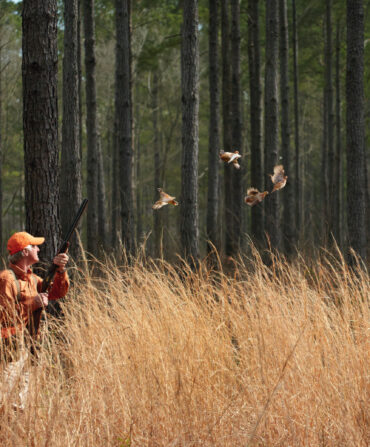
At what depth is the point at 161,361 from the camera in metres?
3.71

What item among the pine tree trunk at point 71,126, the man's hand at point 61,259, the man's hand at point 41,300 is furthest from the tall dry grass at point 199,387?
the pine tree trunk at point 71,126

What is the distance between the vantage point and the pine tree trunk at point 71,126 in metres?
7.51

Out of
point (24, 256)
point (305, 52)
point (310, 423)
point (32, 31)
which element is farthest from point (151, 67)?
point (310, 423)

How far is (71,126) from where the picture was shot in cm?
746

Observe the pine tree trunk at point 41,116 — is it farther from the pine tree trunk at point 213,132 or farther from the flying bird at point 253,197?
the pine tree trunk at point 213,132

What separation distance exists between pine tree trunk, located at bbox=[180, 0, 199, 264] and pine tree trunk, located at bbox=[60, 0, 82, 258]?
164 centimetres

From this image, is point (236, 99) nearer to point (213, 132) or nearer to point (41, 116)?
point (213, 132)

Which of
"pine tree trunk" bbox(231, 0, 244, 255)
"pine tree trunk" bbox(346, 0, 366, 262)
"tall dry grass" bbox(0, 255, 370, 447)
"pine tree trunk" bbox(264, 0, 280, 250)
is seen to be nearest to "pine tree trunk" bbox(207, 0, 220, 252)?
"pine tree trunk" bbox(231, 0, 244, 255)

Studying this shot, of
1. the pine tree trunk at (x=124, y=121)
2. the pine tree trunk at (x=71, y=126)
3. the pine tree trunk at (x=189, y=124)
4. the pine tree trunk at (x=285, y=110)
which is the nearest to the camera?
the pine tree trunk at (x=71, y=126)

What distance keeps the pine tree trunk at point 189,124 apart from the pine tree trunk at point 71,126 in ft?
5.37

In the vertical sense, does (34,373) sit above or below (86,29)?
below

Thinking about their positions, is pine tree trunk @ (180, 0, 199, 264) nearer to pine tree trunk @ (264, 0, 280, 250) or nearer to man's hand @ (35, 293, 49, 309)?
pine tree trunk @ (264, 0, 280, 250)

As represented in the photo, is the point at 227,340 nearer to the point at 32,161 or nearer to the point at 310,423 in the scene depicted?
the point at 310,423

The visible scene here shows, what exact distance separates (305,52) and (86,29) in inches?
497
